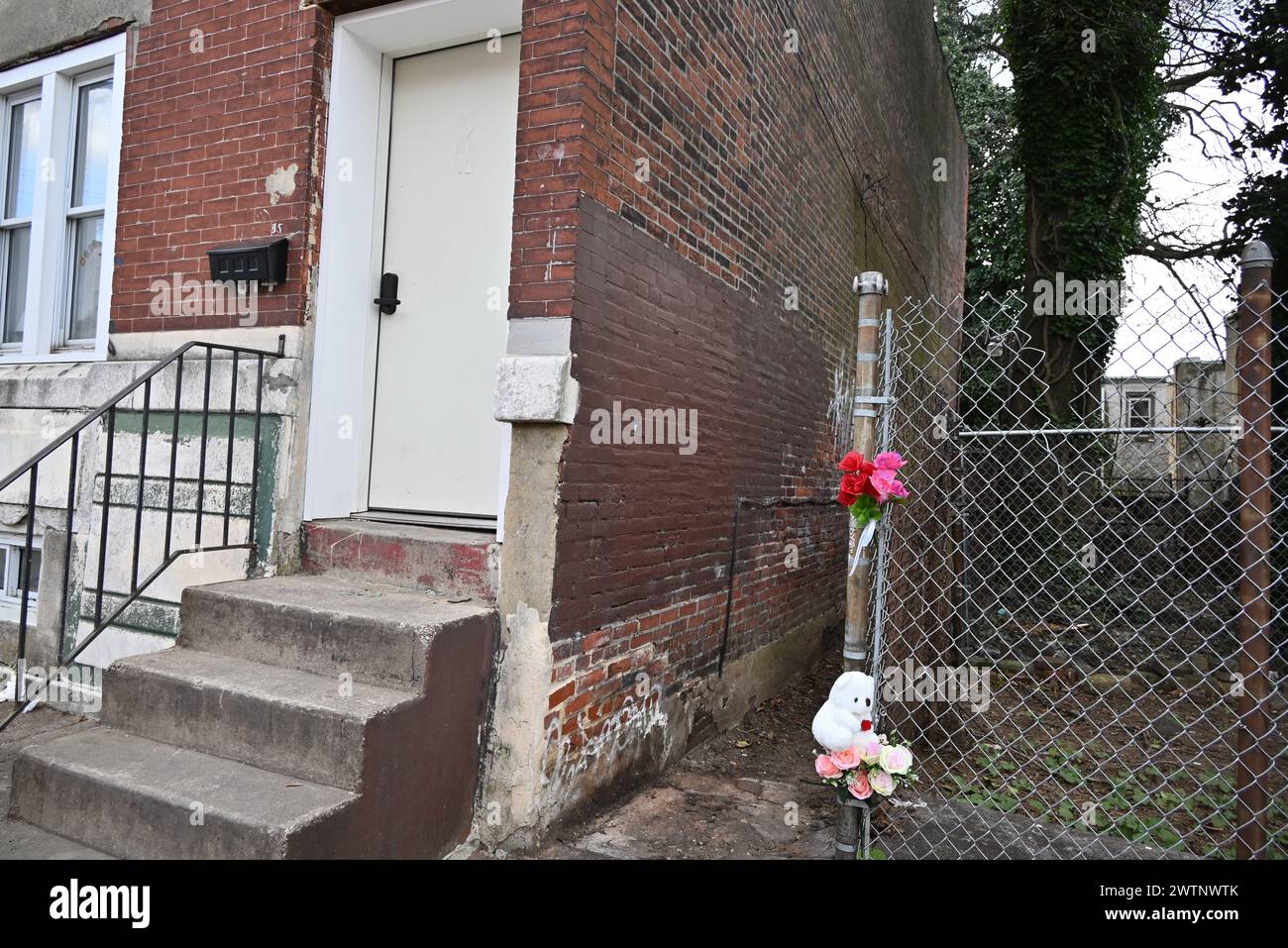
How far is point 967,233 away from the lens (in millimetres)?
16984

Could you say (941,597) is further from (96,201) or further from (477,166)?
(96,201)

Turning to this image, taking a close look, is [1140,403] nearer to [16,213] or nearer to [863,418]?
[863,418]

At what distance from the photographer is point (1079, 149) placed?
10953 millimetres

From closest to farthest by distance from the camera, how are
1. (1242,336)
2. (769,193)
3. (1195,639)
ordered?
(1242,336) → (769,193) → (1195,639)

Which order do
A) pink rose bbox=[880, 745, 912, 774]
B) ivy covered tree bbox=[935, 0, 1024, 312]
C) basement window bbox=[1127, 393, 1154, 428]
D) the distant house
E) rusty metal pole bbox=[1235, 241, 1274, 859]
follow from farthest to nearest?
ivy covered tree bbox=[935, 0, 1024, 312], basement window bbox=[1127, 393, 1154, 428], the distant house, pink rose bbox=[880, 745, 912, 774], rusty metal pole bbox=[1235, 241, 1274, 859]

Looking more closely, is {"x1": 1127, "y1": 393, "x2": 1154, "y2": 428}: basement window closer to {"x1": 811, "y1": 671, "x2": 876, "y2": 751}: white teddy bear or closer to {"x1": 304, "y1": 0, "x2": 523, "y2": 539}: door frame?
{"x1": 811, "y1": 671, "x2": 876, "y2": 751}: white teddy bear

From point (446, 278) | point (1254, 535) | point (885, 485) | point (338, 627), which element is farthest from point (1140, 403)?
point (338, 627)

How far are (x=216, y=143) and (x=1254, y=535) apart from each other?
4953 mm

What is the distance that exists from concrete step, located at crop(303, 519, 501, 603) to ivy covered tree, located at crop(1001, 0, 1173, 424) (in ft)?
28.8

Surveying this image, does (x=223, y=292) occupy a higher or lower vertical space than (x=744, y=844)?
higher

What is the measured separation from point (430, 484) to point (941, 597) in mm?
2963

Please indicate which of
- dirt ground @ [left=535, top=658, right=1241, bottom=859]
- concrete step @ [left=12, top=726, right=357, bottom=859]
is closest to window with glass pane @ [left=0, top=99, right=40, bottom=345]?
concrete step @ [left=12, top=726, right=357, bottom=859]

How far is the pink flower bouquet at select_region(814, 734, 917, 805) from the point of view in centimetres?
275
